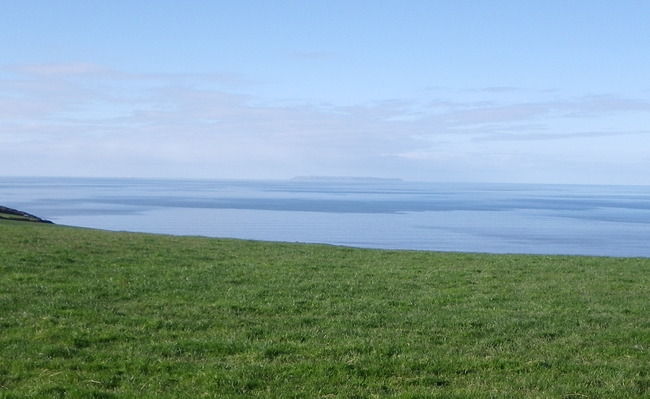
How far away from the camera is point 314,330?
13.8 m

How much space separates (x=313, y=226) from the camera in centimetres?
9675

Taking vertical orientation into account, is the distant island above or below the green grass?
below

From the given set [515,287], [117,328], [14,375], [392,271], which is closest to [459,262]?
[392,271]

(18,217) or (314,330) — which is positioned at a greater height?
(314,330)

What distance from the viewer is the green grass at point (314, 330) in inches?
404

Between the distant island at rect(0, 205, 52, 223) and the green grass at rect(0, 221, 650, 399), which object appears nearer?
the green grass at rect(0, 221, 650, 399)

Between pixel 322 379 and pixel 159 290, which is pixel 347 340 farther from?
pixel 159 290

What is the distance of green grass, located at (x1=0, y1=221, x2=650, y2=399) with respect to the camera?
10250 millimetres

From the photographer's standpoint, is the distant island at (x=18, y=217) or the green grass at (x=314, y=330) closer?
the green grass at (x=314, y=330)

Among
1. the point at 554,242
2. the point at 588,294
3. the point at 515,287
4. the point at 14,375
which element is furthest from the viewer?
the point at 554,242

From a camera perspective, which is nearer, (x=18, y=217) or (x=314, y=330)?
(x=314, y=330)

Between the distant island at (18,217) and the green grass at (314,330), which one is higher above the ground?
the green grass at (314,330)

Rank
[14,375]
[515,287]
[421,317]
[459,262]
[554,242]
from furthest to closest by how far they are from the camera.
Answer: [554,242] < [459,262] < [515,287] < [421,317] < [14,375]

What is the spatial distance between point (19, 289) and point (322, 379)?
396 inches
